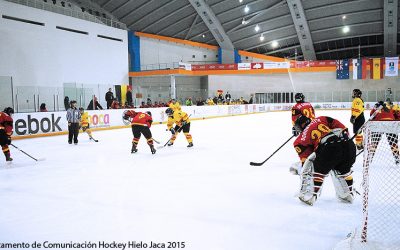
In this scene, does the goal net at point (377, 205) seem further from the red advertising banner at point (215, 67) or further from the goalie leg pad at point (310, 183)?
the red advertising banner at point (215, 67)

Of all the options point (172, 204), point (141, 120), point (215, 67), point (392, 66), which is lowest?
point (172, 204)

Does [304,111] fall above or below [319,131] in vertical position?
above

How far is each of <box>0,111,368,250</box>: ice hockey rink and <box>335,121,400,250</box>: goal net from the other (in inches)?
6.4

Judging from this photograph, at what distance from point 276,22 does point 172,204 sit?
27.0 meters

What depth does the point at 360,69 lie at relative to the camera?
2417 centimetres

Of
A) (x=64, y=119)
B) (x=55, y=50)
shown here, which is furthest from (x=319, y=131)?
(x=55, y=50)

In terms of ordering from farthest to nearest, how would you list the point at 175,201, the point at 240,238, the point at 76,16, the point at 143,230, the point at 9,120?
the point at 76,16
the point at 9,120
the point at 175,201
the point at 143,230
the point at 240,238

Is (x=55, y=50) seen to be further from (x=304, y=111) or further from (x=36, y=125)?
(x=304, y=111)

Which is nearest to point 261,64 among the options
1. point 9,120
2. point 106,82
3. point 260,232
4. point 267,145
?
point 106,82

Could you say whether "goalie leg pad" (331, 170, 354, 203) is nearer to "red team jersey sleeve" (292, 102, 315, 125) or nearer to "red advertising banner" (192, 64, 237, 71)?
"red team jersey sleeve" (292, 102, 315, 125)

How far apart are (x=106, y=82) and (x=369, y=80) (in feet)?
62.3

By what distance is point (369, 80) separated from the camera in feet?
83.8

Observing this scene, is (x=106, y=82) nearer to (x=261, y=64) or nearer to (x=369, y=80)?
(x=261, y=64)

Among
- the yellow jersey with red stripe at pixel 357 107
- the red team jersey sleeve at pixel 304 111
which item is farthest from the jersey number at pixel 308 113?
the yellow jersey with red stripe at pixel 357 107
